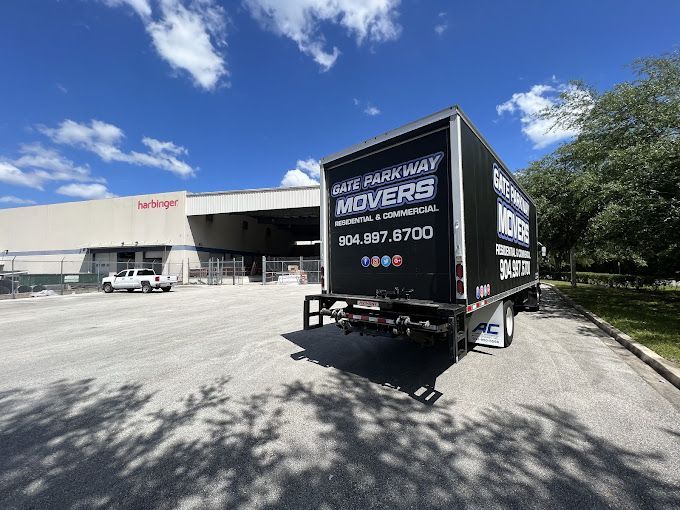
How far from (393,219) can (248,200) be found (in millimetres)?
32218

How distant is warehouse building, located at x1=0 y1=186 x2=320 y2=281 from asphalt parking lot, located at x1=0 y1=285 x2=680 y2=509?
28086mm

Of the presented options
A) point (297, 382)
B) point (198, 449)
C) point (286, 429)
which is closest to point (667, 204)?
point (297, 382)

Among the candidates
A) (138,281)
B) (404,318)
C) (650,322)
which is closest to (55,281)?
(138,281)

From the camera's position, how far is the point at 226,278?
119 ft

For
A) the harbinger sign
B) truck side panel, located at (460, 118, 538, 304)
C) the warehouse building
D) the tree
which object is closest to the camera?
truck side panel, located at (460, 118, 538, 304)

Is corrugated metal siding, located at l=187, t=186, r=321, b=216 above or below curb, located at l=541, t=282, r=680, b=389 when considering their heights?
above

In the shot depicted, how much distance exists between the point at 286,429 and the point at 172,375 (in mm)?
2752

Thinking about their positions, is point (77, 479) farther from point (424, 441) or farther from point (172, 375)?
point (424, 441)

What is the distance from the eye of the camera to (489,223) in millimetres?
5723

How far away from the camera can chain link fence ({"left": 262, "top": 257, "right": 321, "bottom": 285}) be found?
32.2m

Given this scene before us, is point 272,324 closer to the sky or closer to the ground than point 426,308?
closer to the ground

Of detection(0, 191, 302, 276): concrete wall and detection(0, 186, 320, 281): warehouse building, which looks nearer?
detection(0, 186, 320, 281): warehouse building

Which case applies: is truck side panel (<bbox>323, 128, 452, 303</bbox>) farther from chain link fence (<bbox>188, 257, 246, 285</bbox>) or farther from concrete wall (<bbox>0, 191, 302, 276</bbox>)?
concrete wall (<bbox>0, 191, 302, 276</bbox>)

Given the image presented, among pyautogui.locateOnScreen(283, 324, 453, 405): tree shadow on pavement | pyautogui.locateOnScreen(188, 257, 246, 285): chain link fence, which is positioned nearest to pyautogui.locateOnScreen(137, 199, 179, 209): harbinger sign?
pyautogui.locateOnScreen(188, 257, 246, 285): chain link fence
